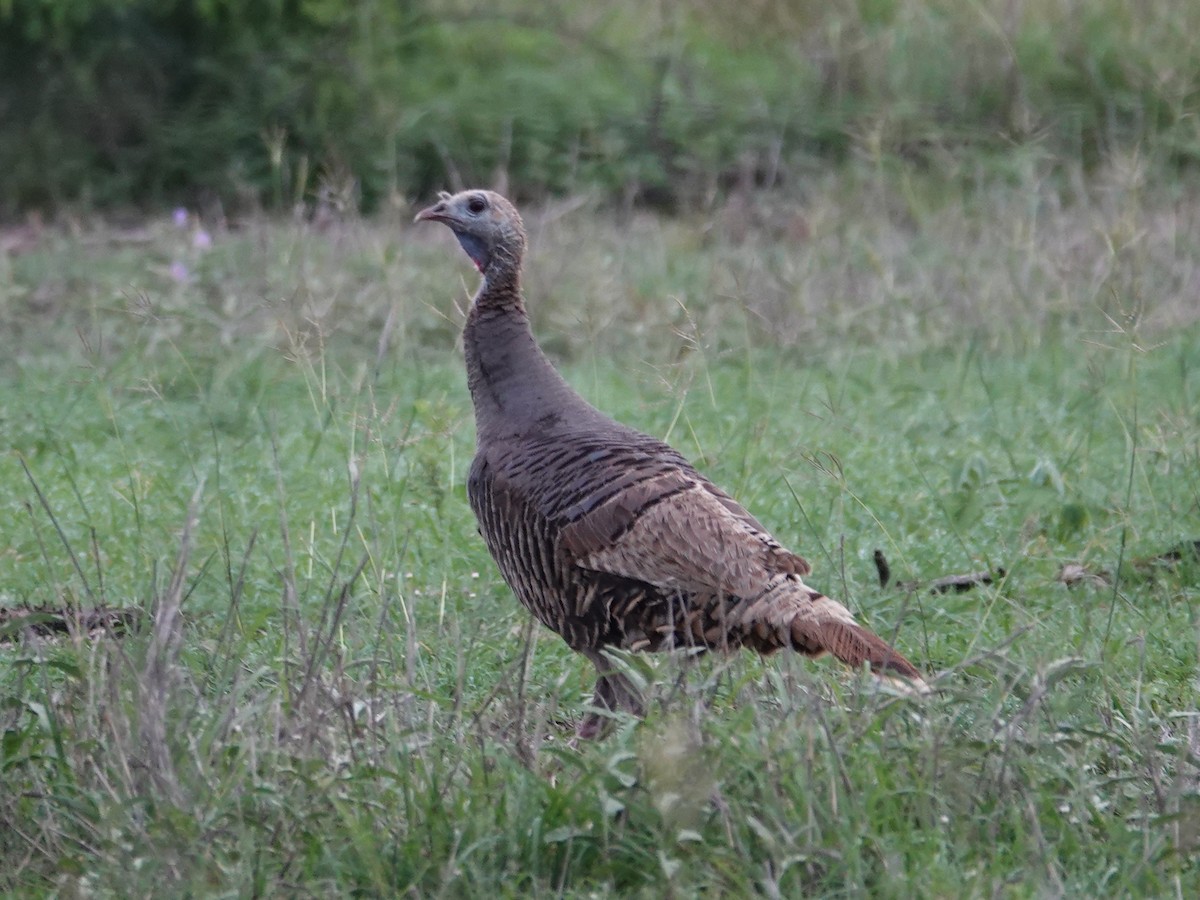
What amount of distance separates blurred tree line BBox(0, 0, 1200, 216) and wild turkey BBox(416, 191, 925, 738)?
517 cm

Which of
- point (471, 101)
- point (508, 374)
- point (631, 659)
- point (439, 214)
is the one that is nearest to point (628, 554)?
point (631, 659)

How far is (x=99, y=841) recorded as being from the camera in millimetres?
2766

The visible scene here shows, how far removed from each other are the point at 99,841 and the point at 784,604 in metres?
1.39

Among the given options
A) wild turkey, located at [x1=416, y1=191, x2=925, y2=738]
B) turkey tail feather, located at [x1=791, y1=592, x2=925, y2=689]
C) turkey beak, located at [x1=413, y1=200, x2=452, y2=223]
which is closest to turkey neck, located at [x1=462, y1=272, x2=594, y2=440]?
wild turkey, located at [x1=416, y1=191, x2=925, y2=738]

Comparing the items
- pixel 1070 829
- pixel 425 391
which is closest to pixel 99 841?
pixel 1070 829

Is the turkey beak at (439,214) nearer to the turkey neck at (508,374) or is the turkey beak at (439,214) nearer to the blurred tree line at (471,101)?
the turkey neck at (508,374)

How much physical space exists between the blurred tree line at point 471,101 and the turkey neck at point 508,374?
472 cm

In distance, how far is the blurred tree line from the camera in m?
9.30

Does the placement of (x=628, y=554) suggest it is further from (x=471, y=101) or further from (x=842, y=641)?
(x=471, y=101)

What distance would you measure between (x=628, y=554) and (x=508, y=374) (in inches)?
26.8

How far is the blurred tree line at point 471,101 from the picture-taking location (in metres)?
9.30

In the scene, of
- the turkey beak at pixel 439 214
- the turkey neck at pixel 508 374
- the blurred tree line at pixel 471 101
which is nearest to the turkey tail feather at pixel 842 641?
the turkey neck at pixel 508 374

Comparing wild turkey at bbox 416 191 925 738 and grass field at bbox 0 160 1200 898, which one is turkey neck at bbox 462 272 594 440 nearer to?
wild turkey at bbox 416 191 925 738

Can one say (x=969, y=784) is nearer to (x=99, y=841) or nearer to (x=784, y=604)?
(x=784, y=604)
